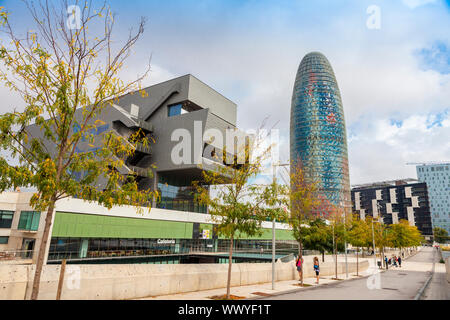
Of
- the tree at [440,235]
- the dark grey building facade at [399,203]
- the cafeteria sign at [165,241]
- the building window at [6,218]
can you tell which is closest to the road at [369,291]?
the cafeteria sign at [165,241]

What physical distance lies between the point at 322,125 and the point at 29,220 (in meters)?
135

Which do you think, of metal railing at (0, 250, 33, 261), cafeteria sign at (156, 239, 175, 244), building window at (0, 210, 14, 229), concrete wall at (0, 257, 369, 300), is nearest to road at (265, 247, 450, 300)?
concrete wall at (0, 257, 369, 300)

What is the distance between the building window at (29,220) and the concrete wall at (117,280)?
2660cm

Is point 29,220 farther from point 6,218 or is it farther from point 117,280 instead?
point 117,280

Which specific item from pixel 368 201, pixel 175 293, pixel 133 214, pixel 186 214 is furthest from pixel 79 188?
pixel 368 201

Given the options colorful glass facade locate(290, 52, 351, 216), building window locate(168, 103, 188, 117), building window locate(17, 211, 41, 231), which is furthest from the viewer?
colorful glass facade locate(290, 52, 351, 216)

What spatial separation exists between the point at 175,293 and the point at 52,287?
15.3 ft

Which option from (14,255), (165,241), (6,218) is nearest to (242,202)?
(14,255)

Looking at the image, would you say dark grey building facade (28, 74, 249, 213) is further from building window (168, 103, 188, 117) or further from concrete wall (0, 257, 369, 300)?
concrete wall (0, 257, 369, 300)

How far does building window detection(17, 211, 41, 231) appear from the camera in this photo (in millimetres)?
31281

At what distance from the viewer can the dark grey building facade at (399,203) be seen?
15950cm

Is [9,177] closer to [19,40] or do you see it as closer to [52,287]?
[19,40]

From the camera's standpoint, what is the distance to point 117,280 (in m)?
9.39

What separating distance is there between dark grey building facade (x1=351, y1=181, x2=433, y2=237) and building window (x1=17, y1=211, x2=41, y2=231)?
535 feet
